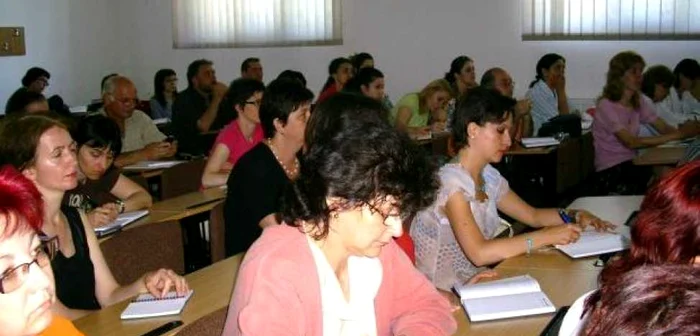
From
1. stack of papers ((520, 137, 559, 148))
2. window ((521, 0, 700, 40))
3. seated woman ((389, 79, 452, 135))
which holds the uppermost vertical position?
window ((521, 0, 700, 40))

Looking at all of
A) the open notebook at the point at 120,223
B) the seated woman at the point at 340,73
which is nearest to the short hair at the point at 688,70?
the seated woman at the point at 340,73

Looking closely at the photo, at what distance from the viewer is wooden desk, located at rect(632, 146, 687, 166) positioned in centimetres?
554

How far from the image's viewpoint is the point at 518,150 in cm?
640

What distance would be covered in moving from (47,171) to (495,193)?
167 centimetres

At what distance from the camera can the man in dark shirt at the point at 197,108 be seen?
7422 mm

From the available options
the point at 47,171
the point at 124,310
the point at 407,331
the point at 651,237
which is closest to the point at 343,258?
the point at 407,331

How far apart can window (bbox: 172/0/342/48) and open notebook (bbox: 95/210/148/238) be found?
5601mm

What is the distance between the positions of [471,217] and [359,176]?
1.22 metres

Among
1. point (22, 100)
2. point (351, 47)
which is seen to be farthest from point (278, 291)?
point (351, 47)

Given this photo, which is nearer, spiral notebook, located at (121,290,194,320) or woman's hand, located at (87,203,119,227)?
spiral notebook, located at (121,290,194,320)

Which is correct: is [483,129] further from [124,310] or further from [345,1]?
[345,1]

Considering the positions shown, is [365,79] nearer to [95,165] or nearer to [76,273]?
[95,165]

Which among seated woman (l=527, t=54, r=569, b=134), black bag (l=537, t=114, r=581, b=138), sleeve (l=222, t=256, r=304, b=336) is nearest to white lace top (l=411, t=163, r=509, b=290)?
sleeve (l=222, t=256, r=304, b=336)

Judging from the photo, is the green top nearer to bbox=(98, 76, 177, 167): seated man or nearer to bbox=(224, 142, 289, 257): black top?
bbox=(98, 76, 177, 167): seated man
